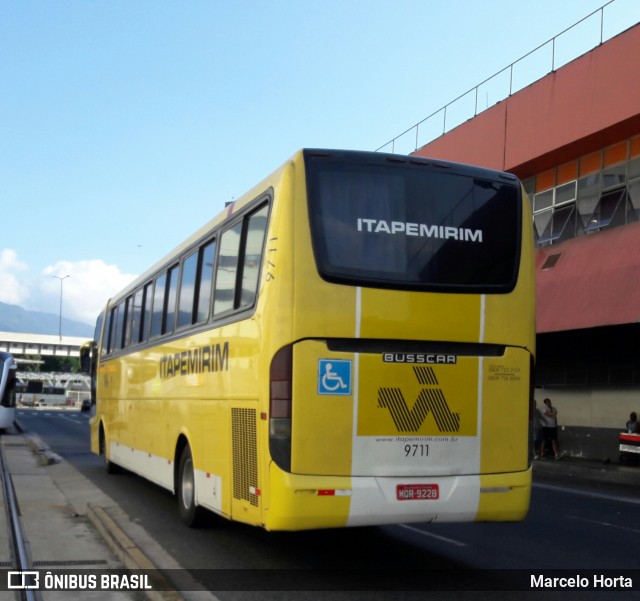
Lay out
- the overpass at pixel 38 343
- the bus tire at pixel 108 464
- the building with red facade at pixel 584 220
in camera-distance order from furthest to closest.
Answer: the overpass at pixel 38 343 < the building with red facade at pixel 584 220 < the bus tire at pixel 108 464

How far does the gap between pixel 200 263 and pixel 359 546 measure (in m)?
3.59

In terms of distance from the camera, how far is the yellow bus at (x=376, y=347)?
7.20 metres

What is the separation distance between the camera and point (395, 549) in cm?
923

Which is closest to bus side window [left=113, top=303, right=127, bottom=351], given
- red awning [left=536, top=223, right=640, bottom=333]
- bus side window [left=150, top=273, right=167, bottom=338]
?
bus side window [left=150, top=273, right=167, bottom=338]

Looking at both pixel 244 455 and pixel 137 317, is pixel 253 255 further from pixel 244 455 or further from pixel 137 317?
pixel 137 317

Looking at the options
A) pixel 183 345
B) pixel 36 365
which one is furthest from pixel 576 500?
pixel 36 365

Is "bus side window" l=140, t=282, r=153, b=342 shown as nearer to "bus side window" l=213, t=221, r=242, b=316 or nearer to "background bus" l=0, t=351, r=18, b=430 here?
"bus side window" l=213, t=221, r=242, b=316

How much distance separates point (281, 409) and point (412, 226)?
197cm

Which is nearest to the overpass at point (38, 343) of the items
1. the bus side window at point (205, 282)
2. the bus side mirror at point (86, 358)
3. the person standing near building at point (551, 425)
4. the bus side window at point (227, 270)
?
the person standing near building at point (551, 425)

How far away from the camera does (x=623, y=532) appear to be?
11367mm

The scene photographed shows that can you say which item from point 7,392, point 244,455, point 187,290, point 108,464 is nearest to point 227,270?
point 187,290

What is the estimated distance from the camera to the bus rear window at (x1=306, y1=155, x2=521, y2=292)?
24.6 ft

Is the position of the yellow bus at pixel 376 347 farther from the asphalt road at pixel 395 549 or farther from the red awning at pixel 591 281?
the red awning at pixel 591 281

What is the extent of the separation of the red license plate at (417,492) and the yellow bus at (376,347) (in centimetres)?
1
